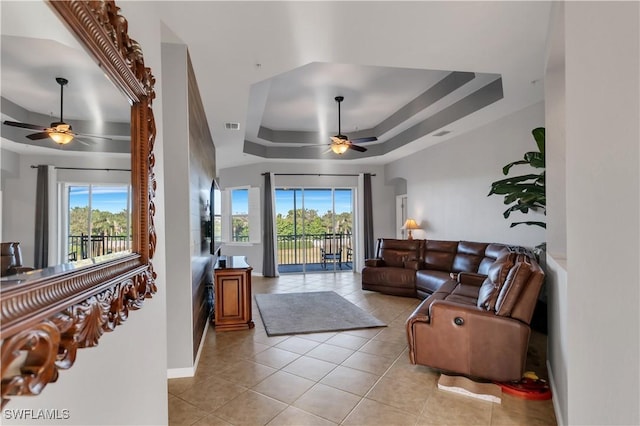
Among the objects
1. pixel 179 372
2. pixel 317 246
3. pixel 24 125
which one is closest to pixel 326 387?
pixel 179 372

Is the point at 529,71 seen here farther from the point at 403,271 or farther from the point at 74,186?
the point at 74,186

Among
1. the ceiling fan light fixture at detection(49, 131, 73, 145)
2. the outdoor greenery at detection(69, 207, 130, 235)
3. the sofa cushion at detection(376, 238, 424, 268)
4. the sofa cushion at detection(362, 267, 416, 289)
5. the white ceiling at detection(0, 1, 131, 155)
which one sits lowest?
the sofa cushion at detection(362, 267, 416, 289)

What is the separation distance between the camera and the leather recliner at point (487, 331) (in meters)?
2.61

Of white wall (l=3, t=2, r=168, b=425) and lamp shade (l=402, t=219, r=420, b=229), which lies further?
lamp shade (l=402, t=219, r=420, b=229)

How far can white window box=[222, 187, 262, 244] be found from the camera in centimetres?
821

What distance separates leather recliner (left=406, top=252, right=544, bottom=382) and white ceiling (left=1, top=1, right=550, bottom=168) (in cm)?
188

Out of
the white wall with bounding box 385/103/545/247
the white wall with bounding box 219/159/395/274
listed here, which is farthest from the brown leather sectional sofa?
the white wall with bounding box 219/159/395/274

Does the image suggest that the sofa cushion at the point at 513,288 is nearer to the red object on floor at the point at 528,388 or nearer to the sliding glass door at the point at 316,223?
the red object on floor at the point at 528,388

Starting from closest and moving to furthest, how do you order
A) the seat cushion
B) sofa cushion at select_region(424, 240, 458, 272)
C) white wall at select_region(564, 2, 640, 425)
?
white wall at select_region(564, 2, 640, 425) → the seat cushion → sofa cushion at select_region(424, 240, 458, 272)

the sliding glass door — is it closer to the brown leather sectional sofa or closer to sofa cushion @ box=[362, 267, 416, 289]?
sofa cushion @ box=[362, 267, 416, 289]

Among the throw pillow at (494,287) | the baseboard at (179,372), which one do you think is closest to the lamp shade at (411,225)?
the throw pillow at (494,287)

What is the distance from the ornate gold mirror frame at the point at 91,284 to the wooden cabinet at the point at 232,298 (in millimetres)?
2479

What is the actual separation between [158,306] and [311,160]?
21.4 ft

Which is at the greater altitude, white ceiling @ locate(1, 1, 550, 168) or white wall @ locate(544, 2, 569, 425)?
white ceiling @ locate(1, 1, 550, 168)
